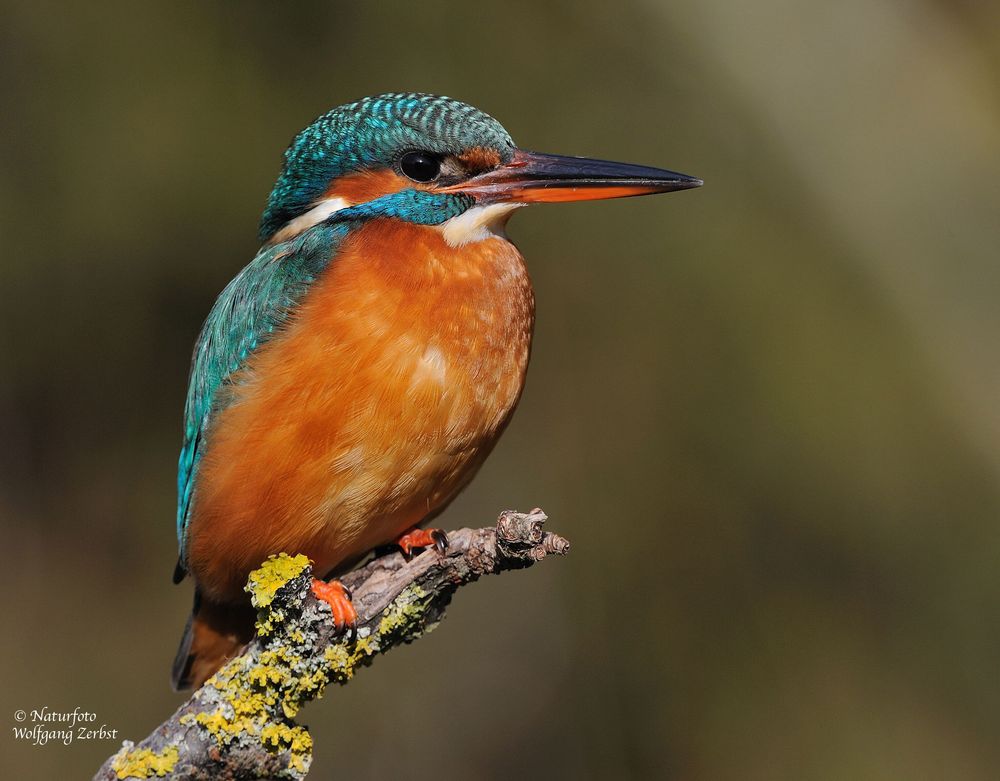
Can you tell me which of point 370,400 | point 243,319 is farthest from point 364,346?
point 243,319

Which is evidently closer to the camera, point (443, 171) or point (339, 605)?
point (339, 605)

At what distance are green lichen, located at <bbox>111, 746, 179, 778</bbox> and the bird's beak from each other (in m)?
1.45

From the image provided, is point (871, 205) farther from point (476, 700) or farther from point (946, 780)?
point (476, 700)

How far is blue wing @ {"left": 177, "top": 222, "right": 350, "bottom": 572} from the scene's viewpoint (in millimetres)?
2598

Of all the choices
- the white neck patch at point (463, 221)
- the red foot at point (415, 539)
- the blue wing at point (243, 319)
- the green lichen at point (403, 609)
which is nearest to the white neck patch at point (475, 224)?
the white neck patch at point (463, 221)

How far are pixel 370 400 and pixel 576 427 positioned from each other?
233 cm

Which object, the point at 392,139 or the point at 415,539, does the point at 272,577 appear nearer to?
the point at 415,539

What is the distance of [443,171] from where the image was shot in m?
2.74

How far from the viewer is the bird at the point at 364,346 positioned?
2455mm

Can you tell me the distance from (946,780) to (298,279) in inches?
118

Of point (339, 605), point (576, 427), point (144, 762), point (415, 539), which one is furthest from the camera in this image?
point (576, 427)

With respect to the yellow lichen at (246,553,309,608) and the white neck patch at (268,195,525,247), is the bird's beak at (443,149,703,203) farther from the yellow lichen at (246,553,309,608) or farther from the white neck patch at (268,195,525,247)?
the yellow lichen at (246,553,309,608)

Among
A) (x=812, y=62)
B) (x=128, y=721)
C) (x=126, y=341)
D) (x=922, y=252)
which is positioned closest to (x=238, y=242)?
Result: (x=126, y=341)

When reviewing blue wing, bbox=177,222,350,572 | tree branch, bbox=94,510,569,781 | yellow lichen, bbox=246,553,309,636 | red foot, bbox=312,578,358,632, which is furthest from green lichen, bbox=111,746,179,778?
blue wing, bbox=177,222,350,572
